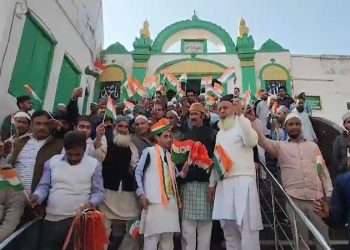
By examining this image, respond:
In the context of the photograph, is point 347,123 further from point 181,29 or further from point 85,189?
point 181,29

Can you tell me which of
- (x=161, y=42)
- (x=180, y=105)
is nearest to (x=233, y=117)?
(x=180, y=105)

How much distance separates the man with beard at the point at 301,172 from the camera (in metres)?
3.43

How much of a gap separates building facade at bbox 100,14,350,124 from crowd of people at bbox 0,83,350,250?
27.7ft

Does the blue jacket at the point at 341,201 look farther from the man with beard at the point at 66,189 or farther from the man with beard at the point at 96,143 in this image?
the man with beard at the point at 96,143

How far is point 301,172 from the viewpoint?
3588mm

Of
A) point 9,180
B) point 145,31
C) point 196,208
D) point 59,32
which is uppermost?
point 145,31

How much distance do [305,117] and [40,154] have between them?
481cm

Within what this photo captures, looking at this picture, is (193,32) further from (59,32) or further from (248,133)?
(248,133)

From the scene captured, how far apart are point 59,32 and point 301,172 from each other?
768cm

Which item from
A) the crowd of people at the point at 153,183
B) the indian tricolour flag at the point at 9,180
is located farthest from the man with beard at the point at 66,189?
the indian tricolour flag at the point at 9,180

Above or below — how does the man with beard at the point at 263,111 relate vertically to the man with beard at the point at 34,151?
above

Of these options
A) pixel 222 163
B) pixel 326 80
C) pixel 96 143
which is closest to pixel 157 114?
pixel 96 143

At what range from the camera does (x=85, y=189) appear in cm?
295

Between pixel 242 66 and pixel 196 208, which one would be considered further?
pixel 242 66
